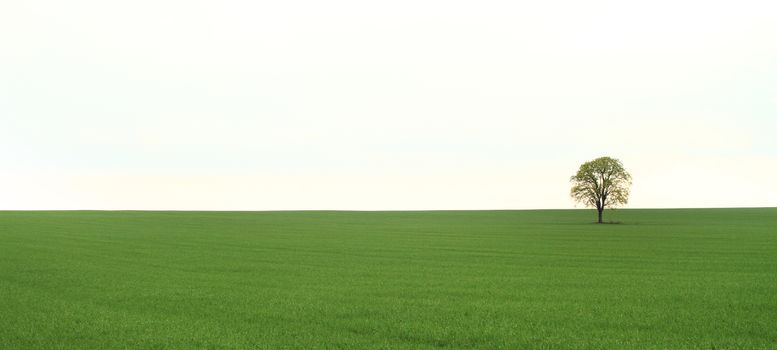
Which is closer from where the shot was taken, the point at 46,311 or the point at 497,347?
the point at 497,347

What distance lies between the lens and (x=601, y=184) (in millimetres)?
75375

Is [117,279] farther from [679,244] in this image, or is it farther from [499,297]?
[679,244]

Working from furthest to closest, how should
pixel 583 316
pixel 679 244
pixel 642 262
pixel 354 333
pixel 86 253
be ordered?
1. pixel 679 244
2. pixel 86 253
3. pixel 642 262
4. pixel 583 316
5. pixel 354 333

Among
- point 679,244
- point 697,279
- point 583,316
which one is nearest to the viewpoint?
point 583,316

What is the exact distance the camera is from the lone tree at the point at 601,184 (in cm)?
7431

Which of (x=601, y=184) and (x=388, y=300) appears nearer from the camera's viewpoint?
(x=388, y=300)

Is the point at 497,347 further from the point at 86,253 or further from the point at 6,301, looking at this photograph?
the point at 86,253

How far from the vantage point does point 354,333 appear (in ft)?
35.2

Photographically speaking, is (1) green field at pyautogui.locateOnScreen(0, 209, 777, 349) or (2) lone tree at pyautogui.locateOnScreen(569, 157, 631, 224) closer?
(1) green field at pyautogui.locateOnScreen(0, 209, 777, 349)

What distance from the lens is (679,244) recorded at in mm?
34375

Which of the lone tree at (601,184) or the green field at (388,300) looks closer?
the green field at (388,300)

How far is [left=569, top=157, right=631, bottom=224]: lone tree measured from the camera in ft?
244

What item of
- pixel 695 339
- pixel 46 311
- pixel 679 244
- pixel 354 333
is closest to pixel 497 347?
pixel 354 333

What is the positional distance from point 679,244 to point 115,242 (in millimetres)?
33969
